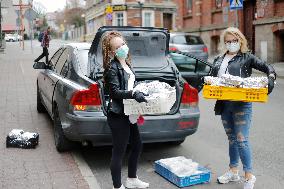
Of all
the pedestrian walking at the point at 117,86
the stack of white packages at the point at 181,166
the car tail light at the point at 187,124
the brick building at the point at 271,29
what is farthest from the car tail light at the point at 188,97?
the brick building at the point at 271,29

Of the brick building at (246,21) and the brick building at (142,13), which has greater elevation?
the brick building at (142,13)

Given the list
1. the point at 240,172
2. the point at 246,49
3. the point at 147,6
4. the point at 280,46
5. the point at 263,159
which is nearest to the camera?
the point at 246,49

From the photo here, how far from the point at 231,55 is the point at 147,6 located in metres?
49.7

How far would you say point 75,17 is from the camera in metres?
91.4

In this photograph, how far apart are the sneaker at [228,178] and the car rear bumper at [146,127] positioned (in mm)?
927

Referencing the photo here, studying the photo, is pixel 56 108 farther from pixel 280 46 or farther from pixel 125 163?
pixel 280 46

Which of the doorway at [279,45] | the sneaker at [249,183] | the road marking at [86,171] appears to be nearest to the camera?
the sneaker at [249,183]

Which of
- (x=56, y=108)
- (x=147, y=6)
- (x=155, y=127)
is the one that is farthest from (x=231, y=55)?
(x=147, y=6)

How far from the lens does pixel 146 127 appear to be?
5645 mm

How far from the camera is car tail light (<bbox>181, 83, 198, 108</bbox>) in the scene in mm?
5988

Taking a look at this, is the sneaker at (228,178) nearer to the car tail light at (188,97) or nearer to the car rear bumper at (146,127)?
the car rear bumper at (146,127)

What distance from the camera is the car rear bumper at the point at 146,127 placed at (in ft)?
18.2

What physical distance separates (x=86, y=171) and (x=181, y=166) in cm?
116

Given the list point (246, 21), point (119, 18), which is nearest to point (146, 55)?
point (246, 21)
